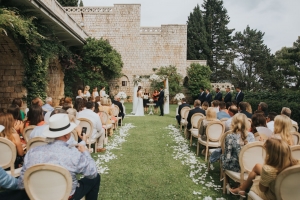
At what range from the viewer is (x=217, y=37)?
39000mm

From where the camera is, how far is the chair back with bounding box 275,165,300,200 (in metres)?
2.17

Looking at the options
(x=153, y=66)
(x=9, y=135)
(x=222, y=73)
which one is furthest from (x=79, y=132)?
(x=222, y=73)

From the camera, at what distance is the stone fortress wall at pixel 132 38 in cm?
2545

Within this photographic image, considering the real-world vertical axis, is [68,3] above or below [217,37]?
above

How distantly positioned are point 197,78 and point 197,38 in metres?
13.4

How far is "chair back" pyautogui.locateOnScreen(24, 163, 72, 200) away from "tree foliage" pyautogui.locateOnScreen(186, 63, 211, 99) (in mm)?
23806

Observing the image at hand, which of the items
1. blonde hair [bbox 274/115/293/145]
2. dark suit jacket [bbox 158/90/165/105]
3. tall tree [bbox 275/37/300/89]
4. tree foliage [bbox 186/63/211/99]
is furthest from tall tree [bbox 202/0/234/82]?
blonde hair [bbox 274/115/293/145]

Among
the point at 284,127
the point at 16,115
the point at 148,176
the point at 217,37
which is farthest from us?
the point at 217,37

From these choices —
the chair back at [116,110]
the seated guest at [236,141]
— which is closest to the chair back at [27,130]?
the seated guest at [236,141]

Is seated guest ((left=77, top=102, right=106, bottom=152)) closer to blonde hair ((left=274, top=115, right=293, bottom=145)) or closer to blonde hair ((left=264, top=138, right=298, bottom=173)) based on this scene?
blonde hair ((left=274, top=115, right=293, bottom=145))

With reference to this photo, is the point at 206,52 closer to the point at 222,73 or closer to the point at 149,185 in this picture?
the point at 222,73

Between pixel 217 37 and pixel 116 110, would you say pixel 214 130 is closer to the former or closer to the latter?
pixel 116 110

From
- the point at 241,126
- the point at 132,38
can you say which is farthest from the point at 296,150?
the point at 132,38

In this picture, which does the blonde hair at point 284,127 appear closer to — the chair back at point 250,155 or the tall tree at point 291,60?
the chair back at point 250,155
